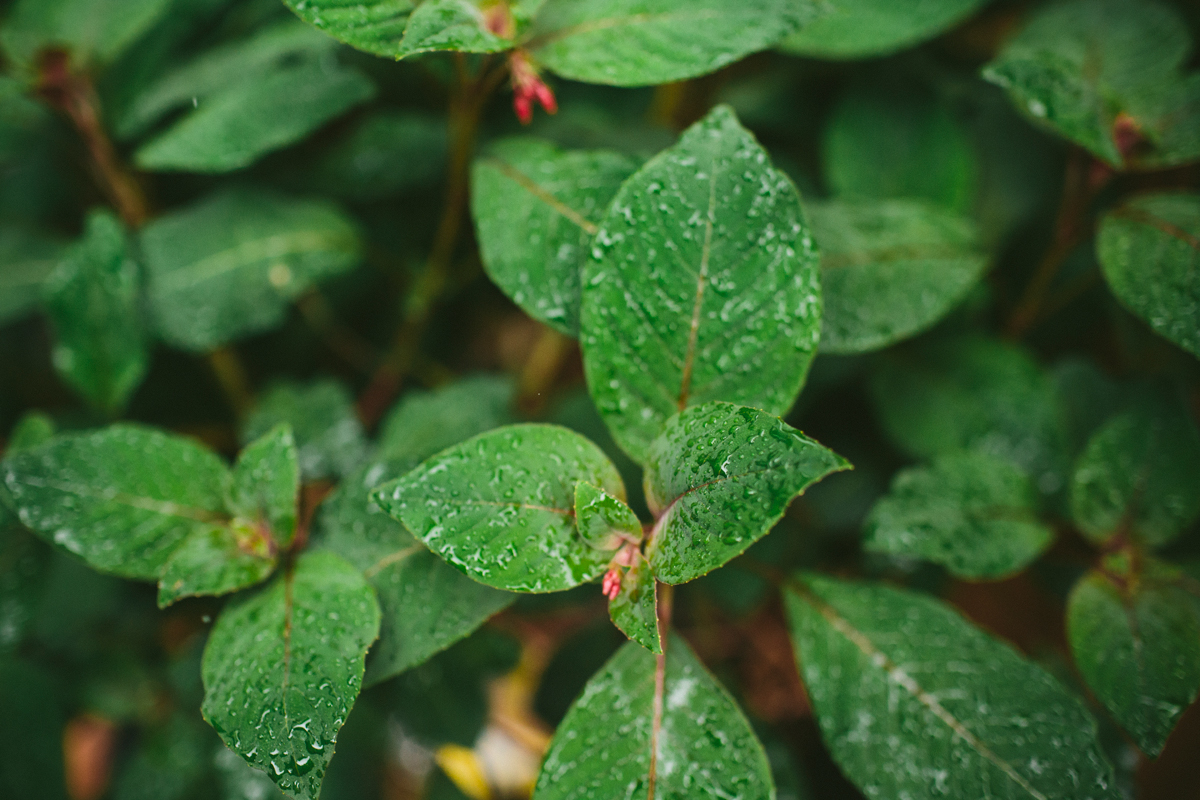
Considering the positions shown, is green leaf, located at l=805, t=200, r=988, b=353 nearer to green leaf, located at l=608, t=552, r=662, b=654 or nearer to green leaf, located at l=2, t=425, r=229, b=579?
green leaf, located at l=608, t=552, r=662, b=654

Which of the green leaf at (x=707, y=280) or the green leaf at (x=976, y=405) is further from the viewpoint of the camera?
the green leaf at (x=976, y=405)

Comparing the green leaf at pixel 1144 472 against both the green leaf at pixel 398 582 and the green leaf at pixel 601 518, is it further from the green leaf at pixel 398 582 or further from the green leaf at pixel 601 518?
the green leaf at pixel 398 582

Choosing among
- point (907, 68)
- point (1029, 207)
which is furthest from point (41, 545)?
point (1029, 207)

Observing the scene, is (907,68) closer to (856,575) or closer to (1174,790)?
(856,575)

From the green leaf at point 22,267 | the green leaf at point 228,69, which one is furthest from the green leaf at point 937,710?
the green leaf at point 22,267

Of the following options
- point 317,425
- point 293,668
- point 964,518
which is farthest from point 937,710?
point 317,425

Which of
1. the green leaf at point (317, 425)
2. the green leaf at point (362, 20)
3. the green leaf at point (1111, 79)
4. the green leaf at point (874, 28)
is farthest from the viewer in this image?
the green leaf at point (317, 425)

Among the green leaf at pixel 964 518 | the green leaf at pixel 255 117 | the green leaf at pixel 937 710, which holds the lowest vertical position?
the green leaf at pixel 937 710
